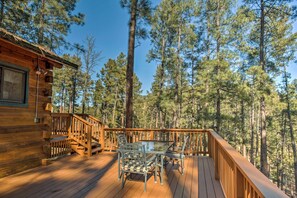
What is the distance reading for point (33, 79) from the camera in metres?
4.46

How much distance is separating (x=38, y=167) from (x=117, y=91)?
1851cm

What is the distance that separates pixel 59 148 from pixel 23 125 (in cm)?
200

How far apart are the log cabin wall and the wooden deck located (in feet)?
0.89

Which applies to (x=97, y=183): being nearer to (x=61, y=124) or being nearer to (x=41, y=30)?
(x=61, y=124)

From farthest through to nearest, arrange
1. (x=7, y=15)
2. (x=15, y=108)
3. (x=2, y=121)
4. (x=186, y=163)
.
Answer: (x=7, y=15) < (x=186, y=163) < (x=15, y=108) < (x=2, y=121)

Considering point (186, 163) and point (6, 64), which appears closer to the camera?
point (6, 64)

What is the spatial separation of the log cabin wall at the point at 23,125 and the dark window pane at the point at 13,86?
0.53 feet

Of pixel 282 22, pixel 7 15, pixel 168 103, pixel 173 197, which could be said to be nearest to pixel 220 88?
pixel 168 103

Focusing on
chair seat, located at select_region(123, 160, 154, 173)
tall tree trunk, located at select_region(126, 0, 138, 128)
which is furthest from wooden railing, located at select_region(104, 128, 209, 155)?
chair seat, located at select_region(123, 160, 154, 173)

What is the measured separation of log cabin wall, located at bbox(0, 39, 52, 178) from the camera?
12.3 feet

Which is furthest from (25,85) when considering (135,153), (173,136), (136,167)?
(173,136)

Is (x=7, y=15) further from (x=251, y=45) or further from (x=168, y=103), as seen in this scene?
(x=251, y=45)

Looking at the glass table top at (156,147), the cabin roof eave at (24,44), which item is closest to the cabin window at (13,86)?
the cabin roof eave at (24,44)

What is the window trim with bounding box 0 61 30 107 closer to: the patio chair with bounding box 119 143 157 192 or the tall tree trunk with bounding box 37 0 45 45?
the patio chair with bounding box 119 143 157 192
